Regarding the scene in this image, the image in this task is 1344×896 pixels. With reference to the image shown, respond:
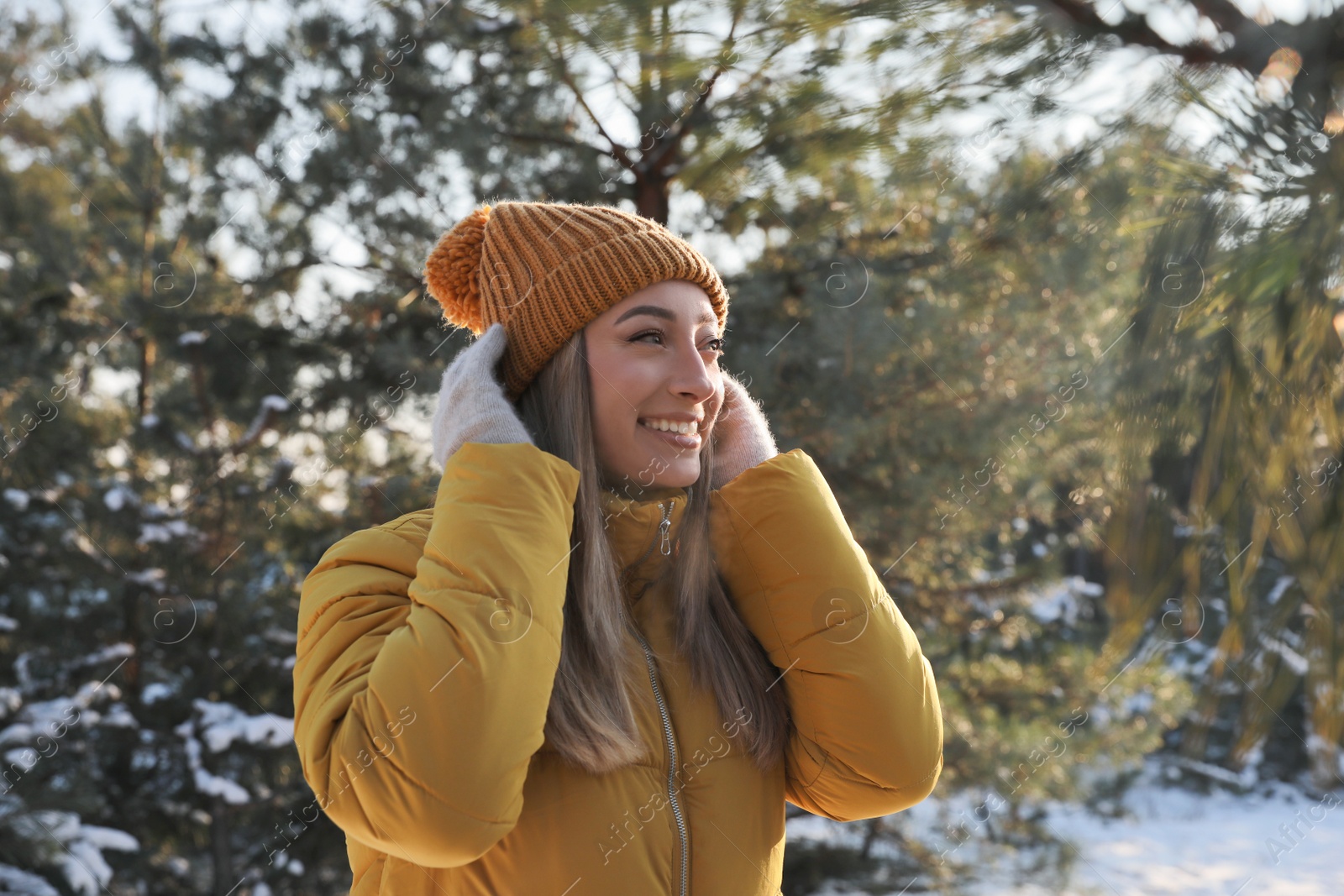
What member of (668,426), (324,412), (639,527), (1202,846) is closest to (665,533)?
(639,527)

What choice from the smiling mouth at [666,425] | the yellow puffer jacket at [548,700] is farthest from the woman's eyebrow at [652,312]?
the yellow puffer jacket at [548,700]

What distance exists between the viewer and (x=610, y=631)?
4.17ft

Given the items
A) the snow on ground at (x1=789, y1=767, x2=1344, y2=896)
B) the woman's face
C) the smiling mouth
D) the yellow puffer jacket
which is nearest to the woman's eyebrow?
the woman's face

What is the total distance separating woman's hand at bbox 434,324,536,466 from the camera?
51.3 inches

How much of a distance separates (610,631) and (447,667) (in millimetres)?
272

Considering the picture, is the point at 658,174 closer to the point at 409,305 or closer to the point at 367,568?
the point at 409,305

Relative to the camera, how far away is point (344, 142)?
10.7 feet

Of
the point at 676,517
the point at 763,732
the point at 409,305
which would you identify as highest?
the point at 676,517

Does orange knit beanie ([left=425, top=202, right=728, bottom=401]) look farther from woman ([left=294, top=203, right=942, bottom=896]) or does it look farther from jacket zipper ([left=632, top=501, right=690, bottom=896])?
jacket zipper ([left=632, top=501, right=690, bottom=896])

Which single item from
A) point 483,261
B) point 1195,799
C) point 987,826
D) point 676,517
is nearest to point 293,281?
point 483,261

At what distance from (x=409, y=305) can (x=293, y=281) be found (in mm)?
482

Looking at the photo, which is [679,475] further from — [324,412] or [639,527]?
[324,412]

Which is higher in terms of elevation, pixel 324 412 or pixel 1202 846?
pixel 324 412

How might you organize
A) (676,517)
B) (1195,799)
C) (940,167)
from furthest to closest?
(1195,799)
(676,517)
(940,167)
